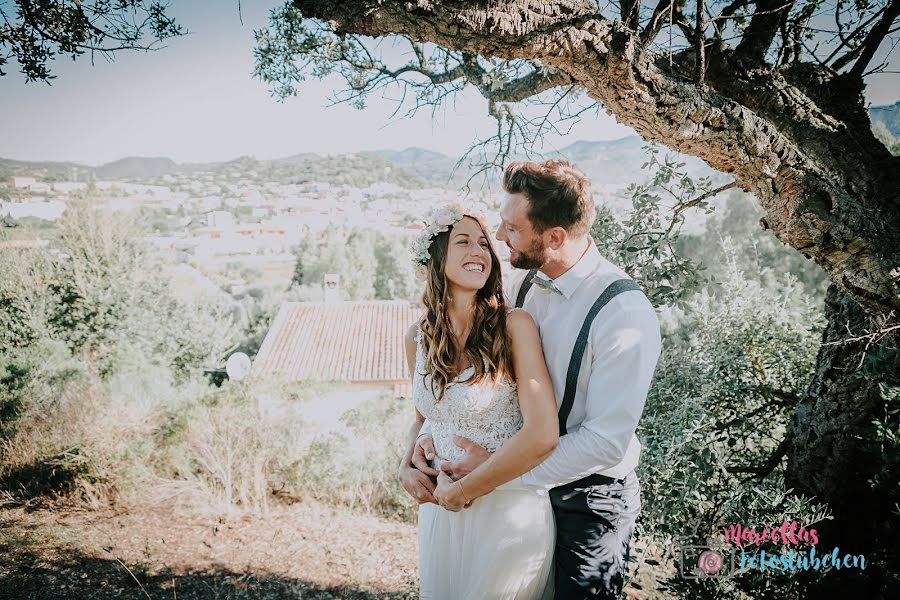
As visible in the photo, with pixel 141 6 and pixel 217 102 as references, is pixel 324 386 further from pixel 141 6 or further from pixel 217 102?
pixel 217 102

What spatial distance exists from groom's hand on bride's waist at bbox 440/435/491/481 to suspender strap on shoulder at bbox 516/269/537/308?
0.68 metres

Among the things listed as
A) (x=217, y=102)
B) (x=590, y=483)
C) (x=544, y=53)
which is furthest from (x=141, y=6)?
(x=217, y=102)

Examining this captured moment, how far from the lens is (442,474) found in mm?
2090

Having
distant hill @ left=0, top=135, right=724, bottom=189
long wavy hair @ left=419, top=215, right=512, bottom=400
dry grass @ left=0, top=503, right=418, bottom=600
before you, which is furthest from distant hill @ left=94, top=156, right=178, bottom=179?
long wavy hair @ left=419, top=215, right=512, bottom=400

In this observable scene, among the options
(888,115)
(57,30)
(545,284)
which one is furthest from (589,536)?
(57,30)

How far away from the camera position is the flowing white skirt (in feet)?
6.43

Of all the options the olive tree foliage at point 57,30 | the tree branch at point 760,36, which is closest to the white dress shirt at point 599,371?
the tree branch at point 760,36

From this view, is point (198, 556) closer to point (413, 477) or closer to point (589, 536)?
point (413, 477)

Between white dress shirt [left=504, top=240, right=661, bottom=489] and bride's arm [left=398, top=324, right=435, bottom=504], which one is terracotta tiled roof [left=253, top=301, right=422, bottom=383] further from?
white dress shirt [left=504, top=240, right=661, bottom=489]

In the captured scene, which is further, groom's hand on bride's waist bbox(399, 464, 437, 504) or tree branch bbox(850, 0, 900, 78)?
tree branch bbox(850, 0, 900, 78)

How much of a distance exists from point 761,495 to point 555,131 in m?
2.59

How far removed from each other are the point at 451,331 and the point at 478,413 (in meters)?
0.39

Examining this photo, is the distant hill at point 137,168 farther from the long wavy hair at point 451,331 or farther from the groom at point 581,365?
the groom at point 581,365

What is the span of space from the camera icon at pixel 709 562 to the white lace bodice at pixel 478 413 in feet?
4.07
